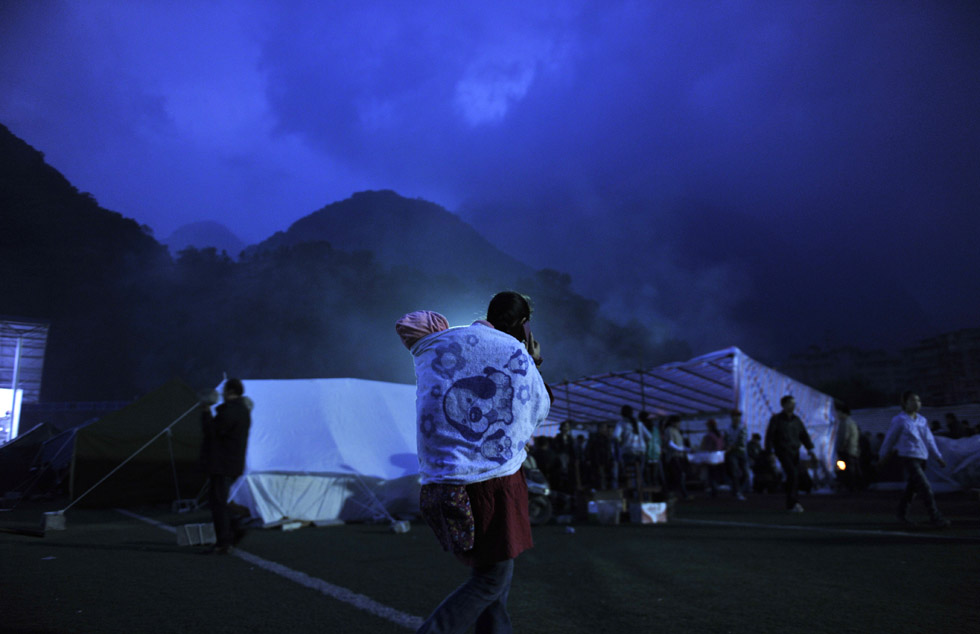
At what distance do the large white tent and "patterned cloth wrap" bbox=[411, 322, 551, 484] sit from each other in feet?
40.2

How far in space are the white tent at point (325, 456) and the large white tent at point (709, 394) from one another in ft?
19.3

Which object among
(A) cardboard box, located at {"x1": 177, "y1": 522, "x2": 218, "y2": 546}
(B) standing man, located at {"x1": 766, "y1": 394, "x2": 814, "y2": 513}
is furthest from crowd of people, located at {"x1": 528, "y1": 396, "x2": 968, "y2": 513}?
(A) cardboard box, located at {"x1": 177, "y1": 522, "x2": 218, "y2": 546}

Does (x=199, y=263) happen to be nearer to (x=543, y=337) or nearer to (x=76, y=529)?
(x=543, y=337)

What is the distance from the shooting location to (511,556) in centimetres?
199

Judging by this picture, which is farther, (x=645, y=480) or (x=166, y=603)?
(x=645, y=480)

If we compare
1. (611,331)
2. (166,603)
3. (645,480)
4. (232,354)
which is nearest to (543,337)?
(611,331)

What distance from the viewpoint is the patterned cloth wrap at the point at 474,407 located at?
6.56ft

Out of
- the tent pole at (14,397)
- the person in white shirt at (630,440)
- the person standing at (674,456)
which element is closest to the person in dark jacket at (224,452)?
the tent pole at (14,397)

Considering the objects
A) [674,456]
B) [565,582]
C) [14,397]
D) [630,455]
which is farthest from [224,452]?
[674,456]

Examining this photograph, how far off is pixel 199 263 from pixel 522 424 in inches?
4234

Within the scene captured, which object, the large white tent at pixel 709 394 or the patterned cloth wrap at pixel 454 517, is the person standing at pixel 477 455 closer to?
the patterned cloth wrap at pixel 454 517

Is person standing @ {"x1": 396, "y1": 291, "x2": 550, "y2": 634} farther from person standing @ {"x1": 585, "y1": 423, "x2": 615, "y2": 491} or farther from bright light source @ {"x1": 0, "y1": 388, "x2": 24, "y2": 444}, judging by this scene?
person standing @ {"x1": 585, "y1": 423, "x2": 615, "y2": 491}

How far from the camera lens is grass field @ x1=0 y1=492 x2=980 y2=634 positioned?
3.32 metres

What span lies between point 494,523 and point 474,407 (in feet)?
1.26
